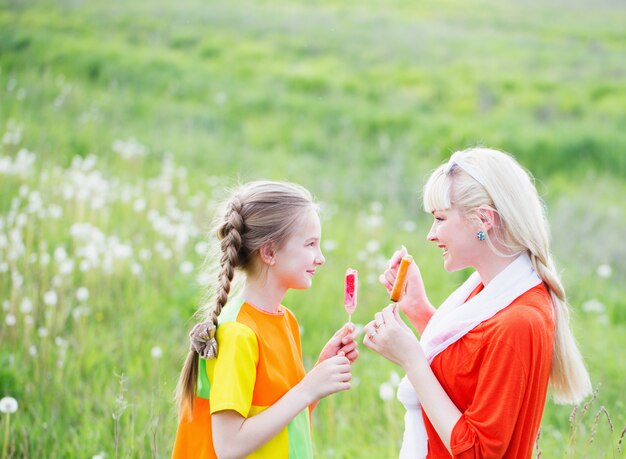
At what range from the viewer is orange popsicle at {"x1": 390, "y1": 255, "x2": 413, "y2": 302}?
8.93ft

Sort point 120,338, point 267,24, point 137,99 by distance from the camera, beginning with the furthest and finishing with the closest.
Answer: point 267,24 → point 137,99 → point 120,338

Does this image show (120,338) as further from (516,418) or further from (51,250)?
(516,418)

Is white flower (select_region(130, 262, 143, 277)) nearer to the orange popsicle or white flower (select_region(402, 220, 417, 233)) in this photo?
white flower (select_region(402, 220, 417, 233))

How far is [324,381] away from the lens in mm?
2459

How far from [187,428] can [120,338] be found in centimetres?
261

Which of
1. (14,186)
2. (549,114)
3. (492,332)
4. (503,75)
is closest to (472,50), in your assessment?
(503,75)

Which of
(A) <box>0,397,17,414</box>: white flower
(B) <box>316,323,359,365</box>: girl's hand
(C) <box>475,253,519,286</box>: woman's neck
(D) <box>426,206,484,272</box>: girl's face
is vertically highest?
(D) <box>426,206,484,272</box>: girl's face

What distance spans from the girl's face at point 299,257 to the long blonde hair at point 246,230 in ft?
0.08

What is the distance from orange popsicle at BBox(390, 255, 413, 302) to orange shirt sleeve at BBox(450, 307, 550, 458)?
1.43 feet

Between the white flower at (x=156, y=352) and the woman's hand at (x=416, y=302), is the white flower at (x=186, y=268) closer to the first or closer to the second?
the white flower at (x=156, y=352)

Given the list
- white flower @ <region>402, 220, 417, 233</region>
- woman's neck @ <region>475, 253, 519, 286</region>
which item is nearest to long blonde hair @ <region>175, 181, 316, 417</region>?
woman's neck @ <region>475, 253, 519, 286</region>

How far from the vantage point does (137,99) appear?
11227 mm

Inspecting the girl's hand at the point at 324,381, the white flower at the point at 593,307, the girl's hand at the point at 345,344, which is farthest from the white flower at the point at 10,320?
the white flower at the point at 593,307

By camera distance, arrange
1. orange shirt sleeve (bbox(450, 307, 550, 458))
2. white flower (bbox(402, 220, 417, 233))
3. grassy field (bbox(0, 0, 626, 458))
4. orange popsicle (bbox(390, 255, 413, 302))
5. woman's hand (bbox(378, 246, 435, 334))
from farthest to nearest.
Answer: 1. white flower (bbox(402, 220, 417, 233))
2. grassy field (bbox(0, 0, 626, 458))
3. woman's hand (bbox(378, 246, 435, 334))
4. orange popsicle (bbox(390, 255, 413, 302))
5. orange shirt sleeve (bbox(450, 307, 550, 458))
